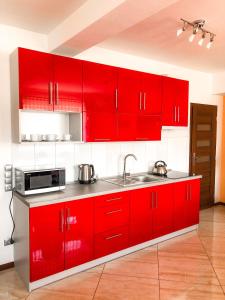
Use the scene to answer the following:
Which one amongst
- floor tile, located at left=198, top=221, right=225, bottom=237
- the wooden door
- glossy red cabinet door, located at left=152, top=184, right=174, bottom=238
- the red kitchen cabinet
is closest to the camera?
glossy red cabinet door, located at left=152, top=184, right=174, bottom=238

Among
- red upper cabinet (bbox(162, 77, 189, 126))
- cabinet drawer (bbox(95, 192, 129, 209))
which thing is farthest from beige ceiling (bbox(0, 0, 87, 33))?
cabinet drawer (bbox(95, 192, 129, 209))

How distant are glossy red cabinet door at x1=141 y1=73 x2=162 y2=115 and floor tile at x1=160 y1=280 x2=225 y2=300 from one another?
2027mm

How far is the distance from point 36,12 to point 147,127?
1.85 metres

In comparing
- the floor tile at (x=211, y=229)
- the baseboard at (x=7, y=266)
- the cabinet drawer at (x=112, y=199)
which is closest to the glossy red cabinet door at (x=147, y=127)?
the cabinet drawer at (x=112, y=199)

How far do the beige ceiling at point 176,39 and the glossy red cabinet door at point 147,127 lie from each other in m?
0.89

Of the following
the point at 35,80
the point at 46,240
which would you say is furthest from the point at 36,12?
the point at 46,240

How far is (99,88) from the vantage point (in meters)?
2.84

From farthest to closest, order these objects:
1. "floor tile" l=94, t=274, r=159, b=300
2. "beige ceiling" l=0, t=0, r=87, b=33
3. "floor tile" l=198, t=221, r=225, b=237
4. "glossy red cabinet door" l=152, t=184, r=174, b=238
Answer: "floor tile" l=198, t=221, r=225, b=237 < "glossy red cabinet door" l=152, t=184, r=174, b=238 < "floor tile" l=94, t=274, r=159, b=300 < "beige ceiling" l=0, t=0, r=87, b=33

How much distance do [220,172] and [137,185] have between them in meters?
2.85

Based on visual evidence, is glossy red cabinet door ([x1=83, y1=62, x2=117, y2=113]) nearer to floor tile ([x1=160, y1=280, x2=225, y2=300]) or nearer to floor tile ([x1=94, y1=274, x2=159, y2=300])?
floor tile ([x1=94, y1=274, x2=159, y2=300])

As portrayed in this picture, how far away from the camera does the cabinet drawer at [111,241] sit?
2666mm

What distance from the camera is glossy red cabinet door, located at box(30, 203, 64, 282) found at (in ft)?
7.39

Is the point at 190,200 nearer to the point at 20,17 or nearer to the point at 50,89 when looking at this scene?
the point at 50,89

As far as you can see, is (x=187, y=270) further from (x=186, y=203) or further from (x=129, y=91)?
(x=129, y=91)
